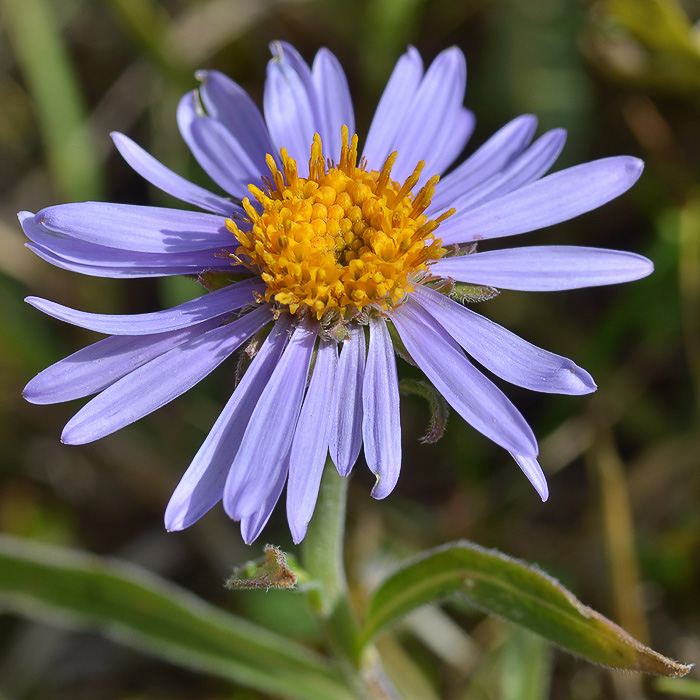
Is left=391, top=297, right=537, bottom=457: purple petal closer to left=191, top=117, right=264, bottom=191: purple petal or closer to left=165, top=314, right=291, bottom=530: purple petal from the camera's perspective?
left=165, top=314, right=291, bottom=530: purple petal


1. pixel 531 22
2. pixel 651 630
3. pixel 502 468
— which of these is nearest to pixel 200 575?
pixel 502 468

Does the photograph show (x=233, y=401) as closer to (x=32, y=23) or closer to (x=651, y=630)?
(x=651, y=630)

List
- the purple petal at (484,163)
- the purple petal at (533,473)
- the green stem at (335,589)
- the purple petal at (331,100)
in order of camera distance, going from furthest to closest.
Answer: the purple petal at (331,100) < the purple petal at (484,163) < the green stem at (335,589) < the purple petal at (533,473)

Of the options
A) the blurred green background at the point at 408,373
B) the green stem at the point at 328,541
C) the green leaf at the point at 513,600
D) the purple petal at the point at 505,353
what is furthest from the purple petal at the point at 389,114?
the blurred green background at the point at 408,373

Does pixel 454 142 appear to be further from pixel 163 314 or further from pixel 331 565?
pixel 331 565

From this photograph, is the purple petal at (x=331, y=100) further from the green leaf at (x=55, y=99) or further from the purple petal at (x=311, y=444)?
the green leaf at (x=55, y=99)

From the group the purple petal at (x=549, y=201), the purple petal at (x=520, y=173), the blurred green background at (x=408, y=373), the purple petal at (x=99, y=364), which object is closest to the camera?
the purple petal at (x=99, y=364)

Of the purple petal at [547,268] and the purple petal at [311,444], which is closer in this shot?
the purple petal at [311,444]
